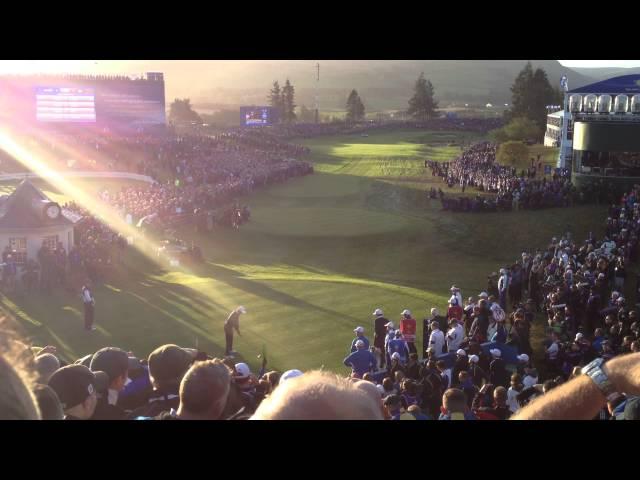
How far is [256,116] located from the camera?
85.7m

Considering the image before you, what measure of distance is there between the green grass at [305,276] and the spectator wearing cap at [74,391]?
9.88 meters

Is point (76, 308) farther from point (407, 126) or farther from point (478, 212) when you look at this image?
point (407, 126)

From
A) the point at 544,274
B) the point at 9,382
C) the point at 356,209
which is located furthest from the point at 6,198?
the point at 9,382

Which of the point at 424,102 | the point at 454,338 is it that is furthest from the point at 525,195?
the point at 424,102

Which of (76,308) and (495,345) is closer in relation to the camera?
(495,345)

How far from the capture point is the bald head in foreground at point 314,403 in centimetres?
261

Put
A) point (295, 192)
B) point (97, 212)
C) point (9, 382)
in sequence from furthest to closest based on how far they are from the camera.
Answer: point (295, 192), point (97, 212), point (9, 382)

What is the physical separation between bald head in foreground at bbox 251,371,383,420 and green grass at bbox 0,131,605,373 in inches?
491

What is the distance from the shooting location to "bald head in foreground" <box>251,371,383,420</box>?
103 inches

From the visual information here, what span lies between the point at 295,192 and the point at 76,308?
2979cm

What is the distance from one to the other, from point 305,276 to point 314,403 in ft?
77.9

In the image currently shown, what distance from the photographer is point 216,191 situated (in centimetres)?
4181

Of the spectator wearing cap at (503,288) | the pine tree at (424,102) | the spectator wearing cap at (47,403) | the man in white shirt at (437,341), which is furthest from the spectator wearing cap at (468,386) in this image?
the pine tree at (424,102)

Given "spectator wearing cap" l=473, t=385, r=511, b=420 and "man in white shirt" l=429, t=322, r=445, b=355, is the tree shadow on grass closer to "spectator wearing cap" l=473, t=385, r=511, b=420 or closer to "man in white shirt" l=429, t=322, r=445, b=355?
"man in white shirt" l=429, t=322, r=445, b=355
